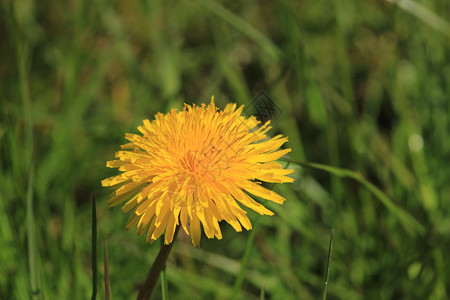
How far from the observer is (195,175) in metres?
0.65

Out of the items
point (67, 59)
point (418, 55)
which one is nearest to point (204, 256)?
point (67, 59)

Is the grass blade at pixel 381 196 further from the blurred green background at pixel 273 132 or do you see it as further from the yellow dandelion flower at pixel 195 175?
the yellow dandelion flower at pixel 195 175

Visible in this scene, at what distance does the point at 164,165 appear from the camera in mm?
648

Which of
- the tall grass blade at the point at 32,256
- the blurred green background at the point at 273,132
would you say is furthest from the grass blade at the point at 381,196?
the tall grass blade at the point at 32,256

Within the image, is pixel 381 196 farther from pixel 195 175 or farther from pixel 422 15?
pixel 422 15

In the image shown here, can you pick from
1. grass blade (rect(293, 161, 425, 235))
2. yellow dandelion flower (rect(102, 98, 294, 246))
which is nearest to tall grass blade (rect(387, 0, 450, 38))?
grass blade (rect(293, 161, 425, 235))

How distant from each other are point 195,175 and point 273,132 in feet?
2.30

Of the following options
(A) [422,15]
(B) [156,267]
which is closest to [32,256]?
(B) [156,267]

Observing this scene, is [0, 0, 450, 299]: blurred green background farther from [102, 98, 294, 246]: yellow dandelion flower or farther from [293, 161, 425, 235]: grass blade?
[102, 98, 294, 246]: yellow dandelion flower

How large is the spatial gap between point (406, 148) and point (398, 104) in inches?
5.3

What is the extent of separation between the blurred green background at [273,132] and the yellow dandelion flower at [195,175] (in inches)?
7.8

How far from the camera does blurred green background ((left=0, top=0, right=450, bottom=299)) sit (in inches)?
40.3

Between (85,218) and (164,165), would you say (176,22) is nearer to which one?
(85,218)

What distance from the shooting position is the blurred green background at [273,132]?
1024mm
